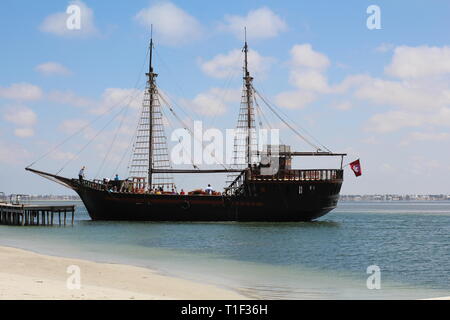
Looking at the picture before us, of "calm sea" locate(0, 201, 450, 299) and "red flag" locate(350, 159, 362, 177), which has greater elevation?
"red flag" locate(350, 159, 362, 177)

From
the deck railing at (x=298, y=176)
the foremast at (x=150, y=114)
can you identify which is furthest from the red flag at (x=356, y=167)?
the foremast at (x=150, y=114)

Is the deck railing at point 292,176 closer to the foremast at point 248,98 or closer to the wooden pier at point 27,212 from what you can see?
the foremast at point 248,98

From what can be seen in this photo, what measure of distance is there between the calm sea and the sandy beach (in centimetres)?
163

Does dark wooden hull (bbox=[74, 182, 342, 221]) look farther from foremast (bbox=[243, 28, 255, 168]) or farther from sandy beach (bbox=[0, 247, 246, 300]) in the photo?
sandy beach (bbox=[0, 247, 246, 300])

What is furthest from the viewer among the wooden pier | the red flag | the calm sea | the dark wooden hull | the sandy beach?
the dark wooden hull

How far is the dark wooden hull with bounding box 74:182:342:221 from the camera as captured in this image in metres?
55.4

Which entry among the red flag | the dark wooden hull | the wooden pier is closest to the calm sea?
the dark wooden hull

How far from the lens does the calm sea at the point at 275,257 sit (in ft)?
64.1

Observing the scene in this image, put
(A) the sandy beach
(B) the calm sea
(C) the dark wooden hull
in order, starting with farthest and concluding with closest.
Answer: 1. (C) the dark wooden hull
2. (B) the calm sea
3. (A) the sandy beach

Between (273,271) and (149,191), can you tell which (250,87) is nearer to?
(149,191)

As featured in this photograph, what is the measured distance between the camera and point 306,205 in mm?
56312

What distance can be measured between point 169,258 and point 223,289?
10290mm
